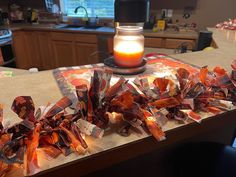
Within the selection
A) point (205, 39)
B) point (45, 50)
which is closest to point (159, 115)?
point (205, 39)

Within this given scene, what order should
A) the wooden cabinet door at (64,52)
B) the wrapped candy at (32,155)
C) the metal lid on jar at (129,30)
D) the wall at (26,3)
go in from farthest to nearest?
the wall at (26,3) < the wooden cabinet door at (64,52) < the metal lid on jar at (129,30) < the wrapped candy at (32,155)

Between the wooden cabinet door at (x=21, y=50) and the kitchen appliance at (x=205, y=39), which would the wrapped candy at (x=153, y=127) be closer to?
the kitchen appliance at (x=205, y=39)

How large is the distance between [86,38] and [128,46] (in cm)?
262

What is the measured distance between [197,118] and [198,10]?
317 cm

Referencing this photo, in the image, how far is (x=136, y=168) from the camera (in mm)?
1060

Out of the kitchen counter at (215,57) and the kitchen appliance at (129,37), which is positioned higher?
the kitchen appliance at (129,37)

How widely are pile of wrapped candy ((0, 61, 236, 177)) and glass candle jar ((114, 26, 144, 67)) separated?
31 centimetres

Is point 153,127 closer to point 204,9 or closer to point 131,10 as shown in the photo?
point 131,10


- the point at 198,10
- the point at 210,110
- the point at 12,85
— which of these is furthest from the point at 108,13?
the point at 210,110

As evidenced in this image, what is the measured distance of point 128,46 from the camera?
1098 mm

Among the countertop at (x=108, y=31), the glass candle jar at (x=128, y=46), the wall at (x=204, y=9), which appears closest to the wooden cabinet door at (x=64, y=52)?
the countertop at (x=108, y=31)

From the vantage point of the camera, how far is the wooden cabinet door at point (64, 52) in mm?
3803

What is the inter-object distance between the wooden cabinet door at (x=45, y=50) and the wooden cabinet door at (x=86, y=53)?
1.89 ft

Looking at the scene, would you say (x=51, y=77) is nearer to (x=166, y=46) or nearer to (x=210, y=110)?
(x=210, y=110)
